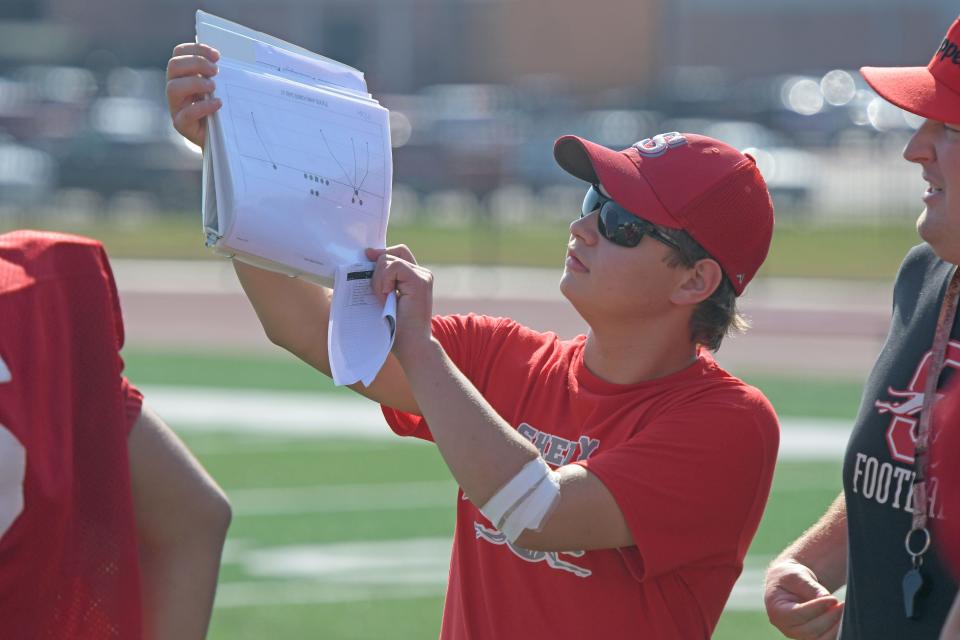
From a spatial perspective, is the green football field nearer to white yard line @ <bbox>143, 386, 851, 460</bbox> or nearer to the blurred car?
white yard line @ <bbox>143, 386, 851, 460</bbox>

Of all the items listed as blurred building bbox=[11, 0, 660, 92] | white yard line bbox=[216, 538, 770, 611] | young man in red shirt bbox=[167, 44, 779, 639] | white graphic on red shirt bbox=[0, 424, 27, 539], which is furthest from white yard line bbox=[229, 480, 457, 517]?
blurred building bbox=[11, 0, 660, 92]

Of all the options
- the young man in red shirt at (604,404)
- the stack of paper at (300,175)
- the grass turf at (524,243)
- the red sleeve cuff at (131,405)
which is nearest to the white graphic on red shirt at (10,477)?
the red sleeve cuff at (131,405)

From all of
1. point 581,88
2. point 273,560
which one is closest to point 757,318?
point 273,560

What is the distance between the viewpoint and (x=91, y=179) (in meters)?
28.2

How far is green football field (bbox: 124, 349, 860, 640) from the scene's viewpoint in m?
6.50

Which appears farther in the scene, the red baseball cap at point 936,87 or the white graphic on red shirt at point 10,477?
the red baseball cap at point 936,87

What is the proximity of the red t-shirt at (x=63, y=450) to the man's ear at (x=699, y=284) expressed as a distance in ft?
4.30

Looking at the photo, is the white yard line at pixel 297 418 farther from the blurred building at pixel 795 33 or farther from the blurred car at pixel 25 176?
the blurred building at pixel 795 33

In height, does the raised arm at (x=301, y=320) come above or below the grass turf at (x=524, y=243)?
above

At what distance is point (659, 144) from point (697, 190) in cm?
17

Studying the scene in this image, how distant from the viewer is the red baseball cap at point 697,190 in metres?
3.22

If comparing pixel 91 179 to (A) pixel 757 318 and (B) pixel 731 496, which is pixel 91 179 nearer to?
(A) pixel 757 318

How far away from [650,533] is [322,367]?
33.9 inches

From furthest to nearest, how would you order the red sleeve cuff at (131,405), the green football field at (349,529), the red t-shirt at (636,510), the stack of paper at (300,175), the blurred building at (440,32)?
the blurred building at (440,32) → the green football field at (349,529) → the red t-shirt at (636,510) → the stack of paper at (300,175) → the red sleeve cuff at (131,405)
